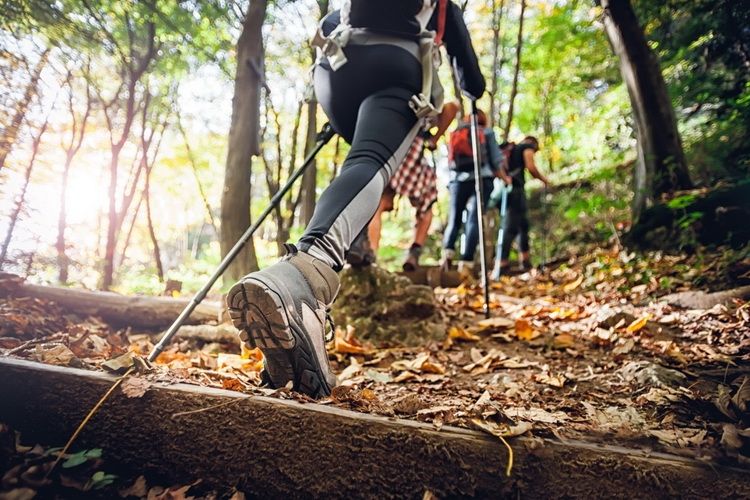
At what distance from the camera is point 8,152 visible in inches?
60.7

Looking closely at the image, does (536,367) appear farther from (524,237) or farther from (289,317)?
(524,237)

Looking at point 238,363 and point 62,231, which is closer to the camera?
point 238,363

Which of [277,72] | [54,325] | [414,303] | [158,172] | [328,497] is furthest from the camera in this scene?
[158,172]

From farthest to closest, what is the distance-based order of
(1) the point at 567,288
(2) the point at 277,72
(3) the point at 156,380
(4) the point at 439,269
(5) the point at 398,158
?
(2) the point at 277,72
(4) the point at 439,269
(1) the point at 567,288
(5) the point at 398,158
(3) the point at 156,380

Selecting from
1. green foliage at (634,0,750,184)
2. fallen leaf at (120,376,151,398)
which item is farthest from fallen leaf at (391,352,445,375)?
green foliage at (634,0,750,184)

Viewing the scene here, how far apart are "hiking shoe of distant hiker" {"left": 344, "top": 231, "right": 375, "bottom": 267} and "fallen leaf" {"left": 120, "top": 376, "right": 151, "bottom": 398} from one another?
2.00 meters

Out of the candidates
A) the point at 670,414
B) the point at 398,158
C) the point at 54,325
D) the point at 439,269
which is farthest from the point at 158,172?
the point at 670,414

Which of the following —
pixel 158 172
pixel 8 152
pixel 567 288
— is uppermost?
pixel 158 172

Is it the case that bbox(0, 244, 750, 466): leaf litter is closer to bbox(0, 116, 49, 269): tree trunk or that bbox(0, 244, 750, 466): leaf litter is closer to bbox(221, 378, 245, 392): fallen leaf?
bbox(221, 378, 245, 392): fallen leaf

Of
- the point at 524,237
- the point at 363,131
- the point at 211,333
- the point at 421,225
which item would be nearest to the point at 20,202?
the point at 211,333

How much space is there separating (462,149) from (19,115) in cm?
479

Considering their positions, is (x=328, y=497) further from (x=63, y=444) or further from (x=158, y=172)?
(x=158, y=172)

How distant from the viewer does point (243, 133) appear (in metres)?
6.37

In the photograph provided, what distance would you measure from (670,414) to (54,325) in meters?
2.82
